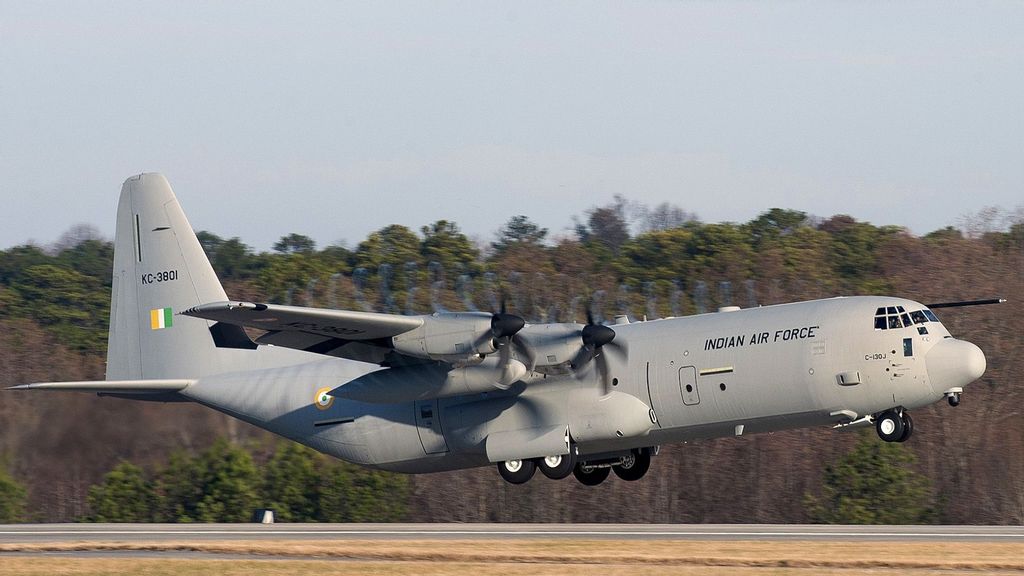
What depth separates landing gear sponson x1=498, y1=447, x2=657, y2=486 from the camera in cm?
2152

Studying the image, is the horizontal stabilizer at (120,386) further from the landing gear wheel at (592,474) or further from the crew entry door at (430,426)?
the landing gear wheel at (592,474)

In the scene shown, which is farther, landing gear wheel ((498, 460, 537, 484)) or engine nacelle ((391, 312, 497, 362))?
landing gear wheel ((498, 460, 537, 484))

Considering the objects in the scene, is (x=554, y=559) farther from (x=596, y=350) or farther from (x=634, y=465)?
(x=634, y=465)

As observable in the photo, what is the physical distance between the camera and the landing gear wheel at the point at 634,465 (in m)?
22.9

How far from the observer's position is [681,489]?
3509 cm

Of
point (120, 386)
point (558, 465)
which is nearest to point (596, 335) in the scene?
point (558, 465)

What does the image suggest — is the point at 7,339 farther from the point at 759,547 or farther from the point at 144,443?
the point at 759,547

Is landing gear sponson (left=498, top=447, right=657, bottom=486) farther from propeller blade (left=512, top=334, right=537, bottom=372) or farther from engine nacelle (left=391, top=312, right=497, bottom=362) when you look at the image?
engine nacelle (left=391, top=312, right=497, bottom=362)

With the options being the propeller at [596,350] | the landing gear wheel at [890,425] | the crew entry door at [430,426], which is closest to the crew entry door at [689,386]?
the propeller at [596,350]

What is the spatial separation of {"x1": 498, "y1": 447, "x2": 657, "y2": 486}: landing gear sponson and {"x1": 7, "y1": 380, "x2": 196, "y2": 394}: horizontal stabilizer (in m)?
6.33

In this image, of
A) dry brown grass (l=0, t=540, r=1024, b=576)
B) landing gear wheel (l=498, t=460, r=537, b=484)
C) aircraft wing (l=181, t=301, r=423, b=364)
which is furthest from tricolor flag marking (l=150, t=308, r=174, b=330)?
landing gear wheel (l=498, t=460, r=537, b=484)

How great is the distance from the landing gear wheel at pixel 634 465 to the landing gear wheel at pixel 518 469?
2.16 m

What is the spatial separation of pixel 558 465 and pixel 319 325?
4567mm

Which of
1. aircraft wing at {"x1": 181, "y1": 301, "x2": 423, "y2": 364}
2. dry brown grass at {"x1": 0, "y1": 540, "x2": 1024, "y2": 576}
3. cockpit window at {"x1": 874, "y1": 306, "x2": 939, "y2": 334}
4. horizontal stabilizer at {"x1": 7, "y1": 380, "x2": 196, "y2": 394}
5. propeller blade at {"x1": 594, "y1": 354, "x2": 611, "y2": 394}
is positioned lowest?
dry brown grass at {"x1": 0, "y1": 540, "x2": 1024, "y2": 576}
